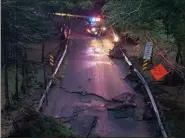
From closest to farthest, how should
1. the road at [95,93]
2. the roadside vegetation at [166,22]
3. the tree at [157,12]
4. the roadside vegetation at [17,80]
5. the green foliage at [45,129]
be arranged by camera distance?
the green foliage at [45,129] → the roadside vegetation at [17,80] → the tree at [157,12] → the roadside vegetation at [166,22] → the road at [95,93]

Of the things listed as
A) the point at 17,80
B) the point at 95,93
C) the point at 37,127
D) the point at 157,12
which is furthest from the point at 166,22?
the point at 17,80

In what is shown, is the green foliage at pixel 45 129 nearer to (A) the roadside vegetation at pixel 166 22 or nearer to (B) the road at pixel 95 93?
(B) the road at pixel 95 93

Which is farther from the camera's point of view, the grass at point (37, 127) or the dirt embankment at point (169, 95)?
the dirt embankment at point (169, 95)

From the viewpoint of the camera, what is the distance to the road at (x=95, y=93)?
661 inches

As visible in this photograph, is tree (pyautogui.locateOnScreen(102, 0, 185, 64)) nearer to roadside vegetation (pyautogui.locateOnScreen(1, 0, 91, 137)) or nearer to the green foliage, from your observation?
roadside vegetation (pyautogui.locateOnScreen(1, 0, 91, 137))

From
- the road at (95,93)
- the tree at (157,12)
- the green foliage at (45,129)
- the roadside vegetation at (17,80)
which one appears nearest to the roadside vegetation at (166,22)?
the tree at (157,12)

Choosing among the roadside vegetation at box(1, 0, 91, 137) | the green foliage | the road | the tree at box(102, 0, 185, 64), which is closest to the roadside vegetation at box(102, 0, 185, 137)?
the tree at box(102, 0, 185, 64)

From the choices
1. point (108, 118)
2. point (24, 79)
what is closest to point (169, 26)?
point (108, 118)

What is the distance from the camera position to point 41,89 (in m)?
22.7

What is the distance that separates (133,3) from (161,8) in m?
1.39

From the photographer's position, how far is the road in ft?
55.1

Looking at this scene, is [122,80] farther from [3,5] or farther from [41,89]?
[3,5]

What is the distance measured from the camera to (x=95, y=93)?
71.6 ft

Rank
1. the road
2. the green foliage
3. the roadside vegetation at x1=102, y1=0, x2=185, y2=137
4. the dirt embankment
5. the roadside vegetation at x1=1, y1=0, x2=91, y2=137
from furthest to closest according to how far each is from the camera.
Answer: the dirt embankment
the road
the roadside vegetation at x1=102, y1=0, x2=185, y2=137
the roadside vegetation at x1=1, y1=0, x2=91, y2=137
the green foliage
